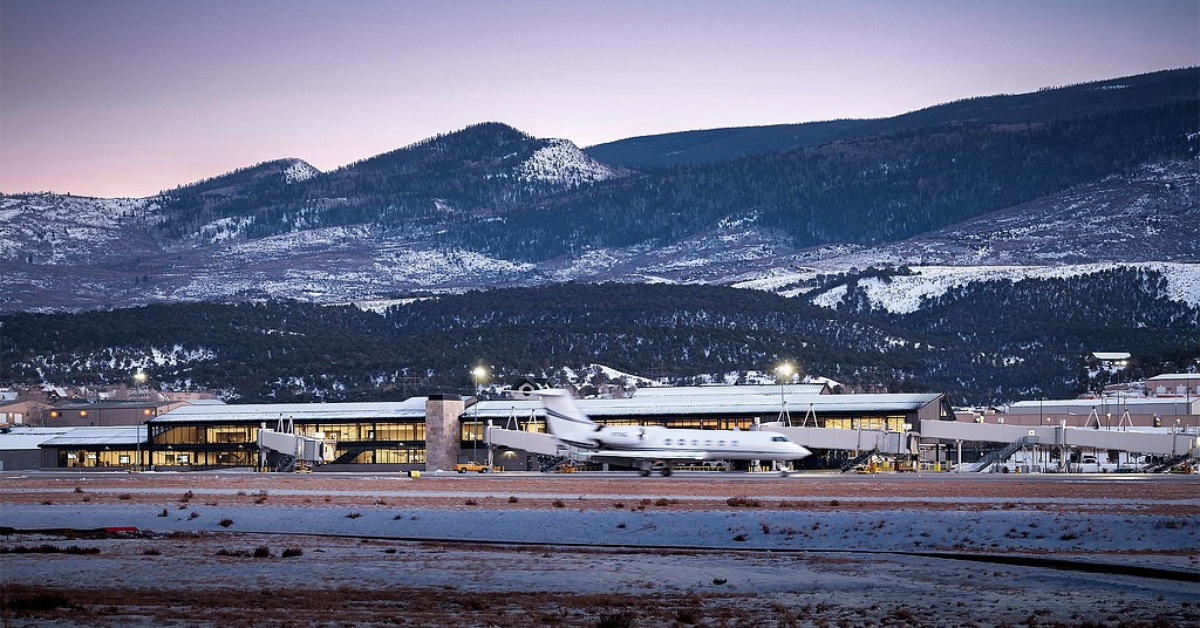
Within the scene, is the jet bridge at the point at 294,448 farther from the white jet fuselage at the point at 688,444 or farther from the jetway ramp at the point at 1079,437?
the jetway ramp at the point at 1079,437

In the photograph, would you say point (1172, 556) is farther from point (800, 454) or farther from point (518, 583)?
point (800, 454)

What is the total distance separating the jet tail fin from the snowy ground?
28.1m

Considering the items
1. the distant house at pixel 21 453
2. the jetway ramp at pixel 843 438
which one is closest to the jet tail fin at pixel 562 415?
the jetway ramp at pixel 843 438

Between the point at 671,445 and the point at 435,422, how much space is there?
4405 cm

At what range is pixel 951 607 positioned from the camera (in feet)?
133

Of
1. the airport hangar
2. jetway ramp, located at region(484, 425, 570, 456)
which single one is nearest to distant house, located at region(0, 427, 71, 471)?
the airport hangar

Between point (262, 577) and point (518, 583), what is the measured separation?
7.42 metres

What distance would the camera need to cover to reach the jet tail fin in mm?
121062

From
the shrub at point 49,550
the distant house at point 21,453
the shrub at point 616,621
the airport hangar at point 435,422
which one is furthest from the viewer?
the distant house at point 21,453

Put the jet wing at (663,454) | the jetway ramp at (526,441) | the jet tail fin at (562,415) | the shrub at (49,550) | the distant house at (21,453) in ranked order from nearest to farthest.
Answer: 1. the shrub at (49,550)
2. the jet wing at (663,454)
3. the jet tail fin at (562,415)
4. the jetway ramp at (526,441)
5. the distant house at (21,453)

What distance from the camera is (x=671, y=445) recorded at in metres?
114

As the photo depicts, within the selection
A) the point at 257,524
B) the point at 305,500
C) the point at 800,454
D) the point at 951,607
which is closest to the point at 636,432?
the point at 800,454

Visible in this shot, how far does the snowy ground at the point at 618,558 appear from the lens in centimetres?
3928

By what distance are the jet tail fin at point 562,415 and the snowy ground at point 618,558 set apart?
28124 mm
